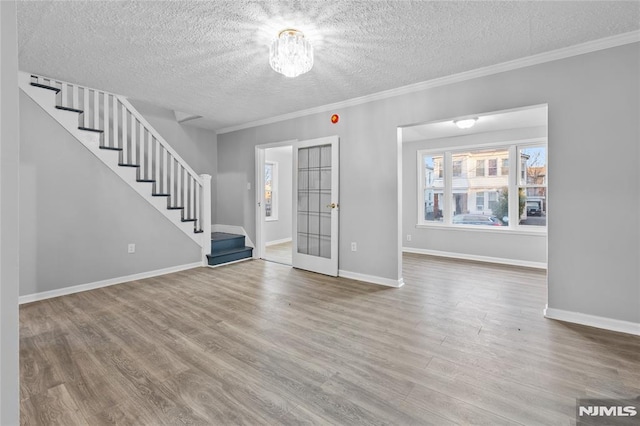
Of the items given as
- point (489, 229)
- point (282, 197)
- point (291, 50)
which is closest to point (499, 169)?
point (489, 229)

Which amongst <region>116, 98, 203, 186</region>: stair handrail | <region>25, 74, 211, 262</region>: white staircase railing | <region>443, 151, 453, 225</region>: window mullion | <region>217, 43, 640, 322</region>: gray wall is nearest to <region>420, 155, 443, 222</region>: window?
<region>443, 151, 453, 225</region>: window mullion

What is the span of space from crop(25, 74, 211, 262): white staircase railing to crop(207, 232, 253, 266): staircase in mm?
175

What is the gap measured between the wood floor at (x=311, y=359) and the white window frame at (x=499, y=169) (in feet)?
6.74

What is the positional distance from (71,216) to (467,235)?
623 centimetres

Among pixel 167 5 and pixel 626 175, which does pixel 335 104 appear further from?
pixel 626 175

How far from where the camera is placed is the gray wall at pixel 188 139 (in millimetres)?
5105

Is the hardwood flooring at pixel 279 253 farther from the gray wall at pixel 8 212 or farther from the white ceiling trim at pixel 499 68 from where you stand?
the gray wall at pixel 8 212

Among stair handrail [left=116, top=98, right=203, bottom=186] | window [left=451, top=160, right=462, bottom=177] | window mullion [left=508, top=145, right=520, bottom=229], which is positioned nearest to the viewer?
stair handrail [left=116, top=98, right=203, bottom=186]

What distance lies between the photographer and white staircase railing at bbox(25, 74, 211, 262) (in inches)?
149

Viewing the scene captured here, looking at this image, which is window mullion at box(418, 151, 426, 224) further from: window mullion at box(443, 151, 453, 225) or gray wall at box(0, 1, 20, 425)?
gray wall at box(0, 1, 20, 425)

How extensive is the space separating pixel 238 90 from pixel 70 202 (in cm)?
244

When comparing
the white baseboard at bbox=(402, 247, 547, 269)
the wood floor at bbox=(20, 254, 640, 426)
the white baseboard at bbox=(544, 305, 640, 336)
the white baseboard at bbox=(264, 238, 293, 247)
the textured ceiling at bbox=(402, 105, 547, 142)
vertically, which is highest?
the textured ceiling at bbox=(402, 105, 547, 142)

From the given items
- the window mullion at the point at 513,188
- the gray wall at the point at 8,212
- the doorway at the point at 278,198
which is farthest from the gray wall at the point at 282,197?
the gray wall at the point at 8,212

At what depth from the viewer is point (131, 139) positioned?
4312mm
